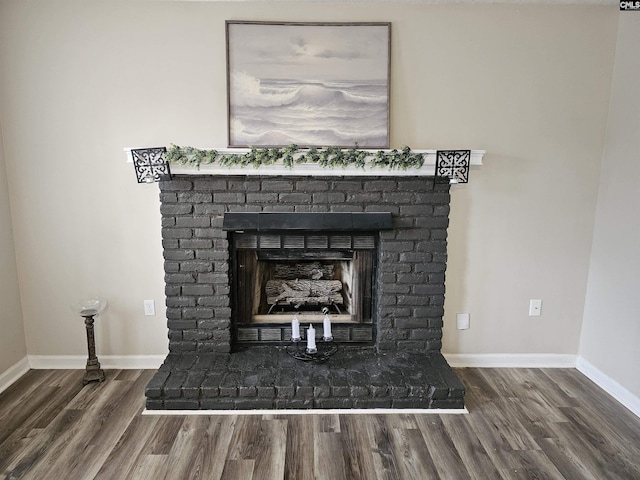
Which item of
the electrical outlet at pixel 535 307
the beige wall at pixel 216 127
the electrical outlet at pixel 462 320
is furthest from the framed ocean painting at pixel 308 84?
the electrical outlet at pixel 535 307

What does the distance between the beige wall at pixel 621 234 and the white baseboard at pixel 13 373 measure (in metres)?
4.01

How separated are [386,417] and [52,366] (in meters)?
2.41

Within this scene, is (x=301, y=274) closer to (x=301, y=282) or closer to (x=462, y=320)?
(x=301, y=282)

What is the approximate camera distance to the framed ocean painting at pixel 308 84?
2.59 m

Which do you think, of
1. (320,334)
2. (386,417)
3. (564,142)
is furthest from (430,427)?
(564,142)

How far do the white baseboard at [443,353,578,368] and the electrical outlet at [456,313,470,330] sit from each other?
0.72 feet

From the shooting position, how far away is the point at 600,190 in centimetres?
275

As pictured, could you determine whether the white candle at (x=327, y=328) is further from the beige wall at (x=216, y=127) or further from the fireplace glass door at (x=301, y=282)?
the beige wall at (x=216, y=127)

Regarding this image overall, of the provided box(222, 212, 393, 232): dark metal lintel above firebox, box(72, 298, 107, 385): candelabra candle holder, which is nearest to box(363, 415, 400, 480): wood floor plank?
box(222, 212, 393, 232): dark metal lintel above firebox

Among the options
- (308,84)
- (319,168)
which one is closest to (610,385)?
(319,168)

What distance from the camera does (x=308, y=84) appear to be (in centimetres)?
262

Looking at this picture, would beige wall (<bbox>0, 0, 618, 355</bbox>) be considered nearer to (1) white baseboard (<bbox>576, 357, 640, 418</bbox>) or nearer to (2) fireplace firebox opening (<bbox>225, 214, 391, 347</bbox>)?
(1) white baseboard (<bbox>576, 357, 640, 418</bbox>)

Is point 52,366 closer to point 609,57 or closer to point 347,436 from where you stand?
point 347,436

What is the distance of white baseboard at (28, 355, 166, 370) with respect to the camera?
2904 mm
